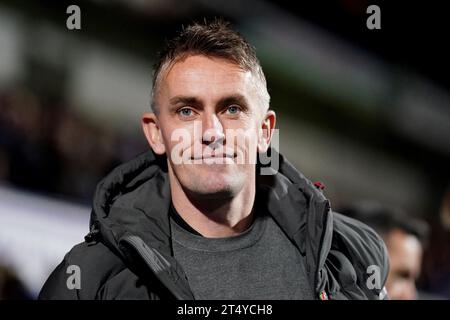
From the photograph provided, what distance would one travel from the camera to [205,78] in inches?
44.8

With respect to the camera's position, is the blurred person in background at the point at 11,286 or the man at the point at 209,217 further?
the blurred person in background at the point at 11,286

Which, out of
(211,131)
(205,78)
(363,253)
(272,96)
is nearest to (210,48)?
(205,78)

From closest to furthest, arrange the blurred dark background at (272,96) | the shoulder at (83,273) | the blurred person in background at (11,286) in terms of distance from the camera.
Answer: the shoulder at (83,273)
the blurred person in background at (11,286)
the blurred dark background at (272,96)

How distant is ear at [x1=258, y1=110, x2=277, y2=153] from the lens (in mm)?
1266

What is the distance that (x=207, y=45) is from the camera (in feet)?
3.83

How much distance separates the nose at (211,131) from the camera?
1.12m

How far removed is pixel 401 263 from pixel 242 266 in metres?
1.17

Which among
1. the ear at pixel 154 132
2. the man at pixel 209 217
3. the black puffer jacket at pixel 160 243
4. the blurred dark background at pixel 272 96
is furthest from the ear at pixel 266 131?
the blurred dark background at pixel 272 96

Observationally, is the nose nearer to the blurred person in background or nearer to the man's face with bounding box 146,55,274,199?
the man's face with bounding box 146,55,274,199

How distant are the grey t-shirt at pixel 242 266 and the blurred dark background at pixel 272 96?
3.58 ft

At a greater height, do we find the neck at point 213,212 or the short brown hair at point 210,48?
the short brown hair at point 210,48

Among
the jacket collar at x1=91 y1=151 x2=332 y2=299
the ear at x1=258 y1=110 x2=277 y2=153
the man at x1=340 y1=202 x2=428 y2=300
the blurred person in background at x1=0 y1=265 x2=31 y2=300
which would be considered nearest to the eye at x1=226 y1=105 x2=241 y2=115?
the ear at x1=258 y1=110 x2=277 y2=153

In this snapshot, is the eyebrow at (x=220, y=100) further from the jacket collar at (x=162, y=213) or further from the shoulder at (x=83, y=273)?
the shoulder at (x=83, y=273)

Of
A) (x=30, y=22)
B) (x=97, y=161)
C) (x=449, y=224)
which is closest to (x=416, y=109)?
(x=449, y=224)
